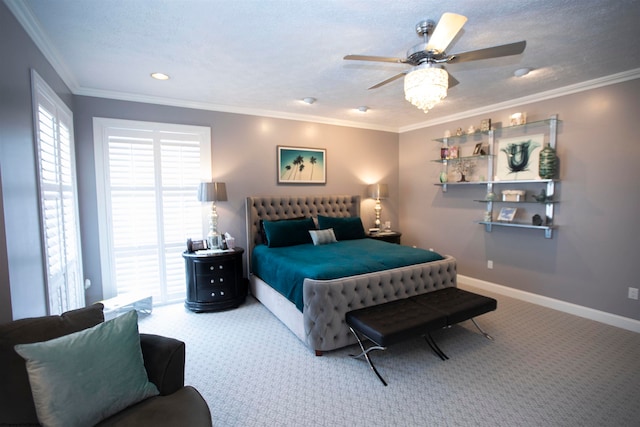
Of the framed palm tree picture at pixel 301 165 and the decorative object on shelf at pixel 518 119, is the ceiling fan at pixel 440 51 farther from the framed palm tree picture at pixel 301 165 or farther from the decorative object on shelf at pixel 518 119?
the framed palm tree picture at pixel 301 165

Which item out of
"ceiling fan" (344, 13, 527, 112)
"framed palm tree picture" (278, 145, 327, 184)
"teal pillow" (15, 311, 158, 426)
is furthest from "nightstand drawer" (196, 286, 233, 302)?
"ceiling fan" (344, 13, 527, 112)

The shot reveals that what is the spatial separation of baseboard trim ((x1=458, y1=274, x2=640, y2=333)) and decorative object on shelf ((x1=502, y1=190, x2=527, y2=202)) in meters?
1.26

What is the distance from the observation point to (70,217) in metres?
2.99

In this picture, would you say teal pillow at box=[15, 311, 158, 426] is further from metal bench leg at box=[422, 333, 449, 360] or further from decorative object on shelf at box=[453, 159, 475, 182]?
decorative object on shelf at box=[453, 159, 475, 182]

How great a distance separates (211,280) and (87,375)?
2.41 m

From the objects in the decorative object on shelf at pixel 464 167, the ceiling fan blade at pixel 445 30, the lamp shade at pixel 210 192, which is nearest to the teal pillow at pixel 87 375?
the ceiling fan blade at pixel 445 30

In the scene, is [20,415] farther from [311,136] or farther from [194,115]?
[311,136]

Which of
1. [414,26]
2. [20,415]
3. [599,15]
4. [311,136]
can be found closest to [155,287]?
[20,415]

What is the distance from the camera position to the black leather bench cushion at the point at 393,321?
2.26m

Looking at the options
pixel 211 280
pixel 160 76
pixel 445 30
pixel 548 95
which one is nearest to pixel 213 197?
pixel 211 280

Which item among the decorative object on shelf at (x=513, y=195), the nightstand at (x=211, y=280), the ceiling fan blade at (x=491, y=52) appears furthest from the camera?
the decorative object on shelf at (x=513, y=195)

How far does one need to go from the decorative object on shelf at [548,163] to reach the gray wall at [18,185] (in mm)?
4889

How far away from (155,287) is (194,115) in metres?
2.35

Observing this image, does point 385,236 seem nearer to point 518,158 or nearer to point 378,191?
point 378,191
